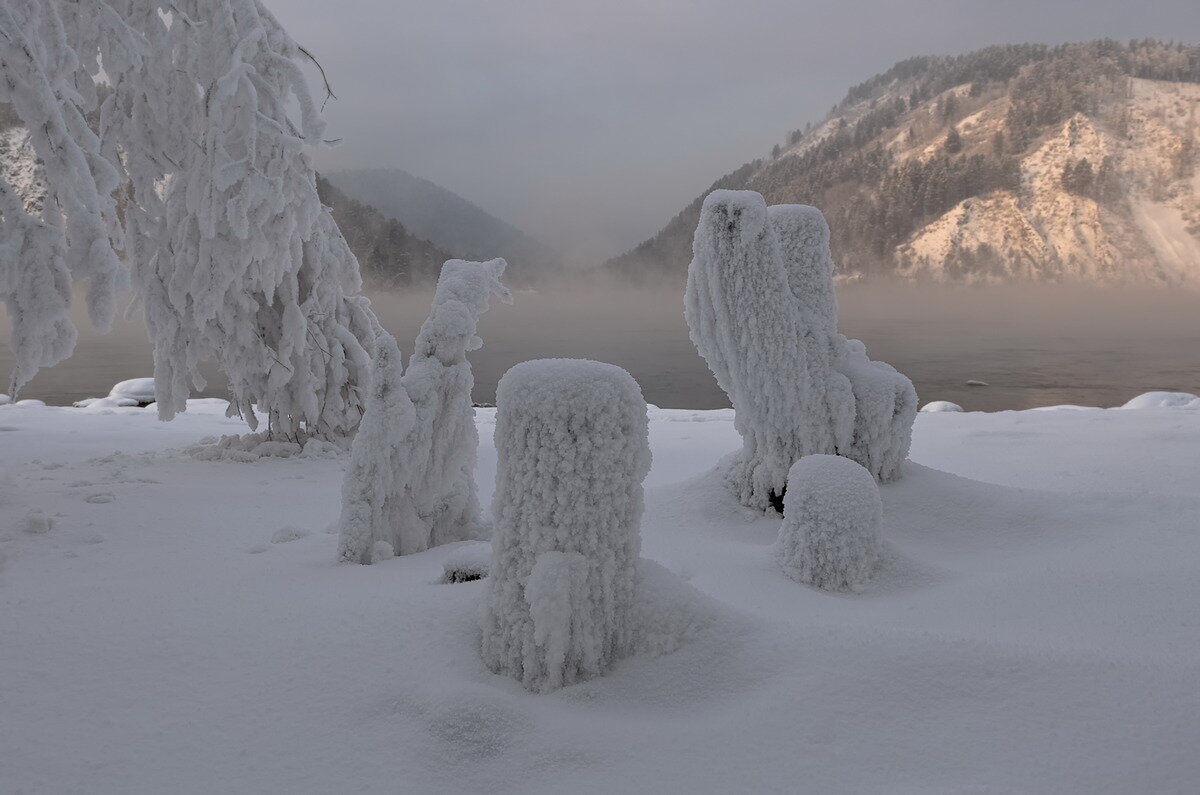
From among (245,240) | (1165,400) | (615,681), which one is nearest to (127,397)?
(245,240)

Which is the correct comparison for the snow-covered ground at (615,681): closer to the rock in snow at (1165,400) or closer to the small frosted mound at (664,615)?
the small frosted mound at (664,615)

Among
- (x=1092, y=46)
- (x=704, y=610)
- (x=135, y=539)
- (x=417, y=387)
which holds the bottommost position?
(x=135, y=539)

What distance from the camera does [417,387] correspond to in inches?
154

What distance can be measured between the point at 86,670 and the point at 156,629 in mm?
313

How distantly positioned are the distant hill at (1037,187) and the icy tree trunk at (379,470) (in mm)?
72077

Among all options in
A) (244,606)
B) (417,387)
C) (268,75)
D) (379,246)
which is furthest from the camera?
(379,246)

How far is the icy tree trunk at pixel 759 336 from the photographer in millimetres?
5035

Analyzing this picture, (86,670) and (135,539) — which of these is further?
(135,539)

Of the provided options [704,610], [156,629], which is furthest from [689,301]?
[156,629]

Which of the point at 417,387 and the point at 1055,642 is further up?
the point at 417,387

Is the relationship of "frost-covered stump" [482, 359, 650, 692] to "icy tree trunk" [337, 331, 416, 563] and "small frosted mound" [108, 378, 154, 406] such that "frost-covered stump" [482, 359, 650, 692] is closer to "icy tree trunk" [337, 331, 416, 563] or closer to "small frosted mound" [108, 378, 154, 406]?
"icy tree trunk" [337, 331, 416, 563]

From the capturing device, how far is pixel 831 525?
12.0 feet

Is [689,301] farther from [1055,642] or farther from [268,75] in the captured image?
[268,75]

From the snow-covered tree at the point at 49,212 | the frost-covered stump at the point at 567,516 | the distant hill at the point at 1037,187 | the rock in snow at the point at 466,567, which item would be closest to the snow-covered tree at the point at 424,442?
the rock in snow at the point at 466,567
